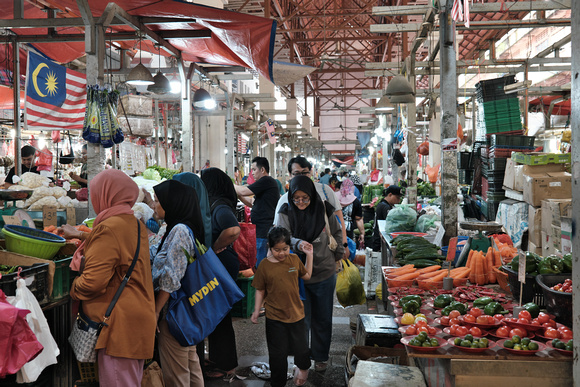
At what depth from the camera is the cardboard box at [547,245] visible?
23.1 feet

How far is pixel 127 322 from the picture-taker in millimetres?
3096

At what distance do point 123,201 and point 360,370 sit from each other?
183 cm

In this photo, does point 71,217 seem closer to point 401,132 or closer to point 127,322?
point 127,322

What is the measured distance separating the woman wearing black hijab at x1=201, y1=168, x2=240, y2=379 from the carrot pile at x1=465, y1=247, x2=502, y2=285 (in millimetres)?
2068

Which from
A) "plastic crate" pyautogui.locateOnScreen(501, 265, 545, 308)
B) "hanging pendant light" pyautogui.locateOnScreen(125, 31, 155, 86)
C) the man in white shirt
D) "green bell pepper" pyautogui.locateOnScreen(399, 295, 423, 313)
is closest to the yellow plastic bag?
the man in white shirt

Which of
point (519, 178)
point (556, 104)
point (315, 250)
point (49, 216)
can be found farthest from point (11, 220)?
point (556, 104)

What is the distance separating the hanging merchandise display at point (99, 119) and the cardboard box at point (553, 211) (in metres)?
5.34

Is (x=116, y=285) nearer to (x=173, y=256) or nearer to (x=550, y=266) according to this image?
(x=173, y=256)

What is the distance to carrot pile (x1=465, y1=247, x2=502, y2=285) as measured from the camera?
180 inches

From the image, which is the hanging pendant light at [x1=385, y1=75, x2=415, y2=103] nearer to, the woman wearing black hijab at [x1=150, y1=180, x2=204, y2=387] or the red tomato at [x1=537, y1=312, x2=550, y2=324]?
the woman wearing black hijab at [x1=150, y1=180, x2=204, y2=387]

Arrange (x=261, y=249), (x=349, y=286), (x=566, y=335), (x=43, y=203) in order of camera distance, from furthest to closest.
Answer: (x=261, y=249), (x=349, y=286), (x=43, y=203), (x=566, y=335)

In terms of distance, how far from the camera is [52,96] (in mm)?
7422

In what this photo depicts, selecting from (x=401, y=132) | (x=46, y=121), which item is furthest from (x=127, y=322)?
(x=401, y=132)

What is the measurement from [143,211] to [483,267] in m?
3.15
